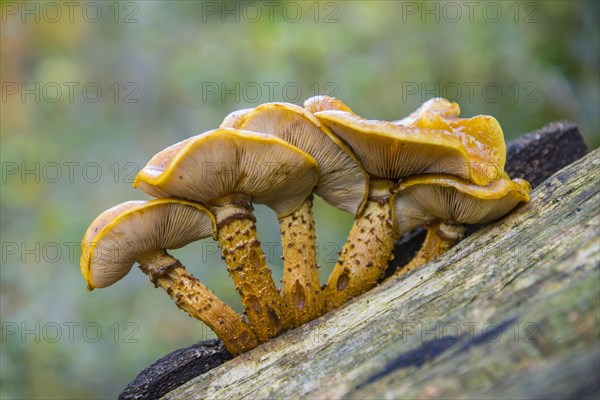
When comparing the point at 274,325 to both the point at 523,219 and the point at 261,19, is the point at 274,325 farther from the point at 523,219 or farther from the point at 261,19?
the point at 261,19

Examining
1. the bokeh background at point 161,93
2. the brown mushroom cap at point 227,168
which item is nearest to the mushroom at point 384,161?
the brown mushroom cap at point 227,168

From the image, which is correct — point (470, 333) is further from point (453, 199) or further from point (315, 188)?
point (315, 188)

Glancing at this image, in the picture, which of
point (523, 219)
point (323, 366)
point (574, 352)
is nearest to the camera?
point (574, 352)

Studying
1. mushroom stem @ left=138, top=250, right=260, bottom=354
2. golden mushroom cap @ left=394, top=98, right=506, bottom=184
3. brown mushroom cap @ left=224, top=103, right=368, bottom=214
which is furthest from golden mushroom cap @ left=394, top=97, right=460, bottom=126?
mushroom stem @ left=138, top=250, right=260, bottom=354

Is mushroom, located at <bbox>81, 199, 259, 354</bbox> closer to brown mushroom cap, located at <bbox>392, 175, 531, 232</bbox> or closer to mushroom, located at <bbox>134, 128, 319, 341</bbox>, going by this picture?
mushroom, located at <bbox>134, 128, 319, 341</bbox>

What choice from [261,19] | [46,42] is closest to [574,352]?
[261,19]

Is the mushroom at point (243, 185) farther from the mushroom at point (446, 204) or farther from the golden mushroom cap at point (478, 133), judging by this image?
the golden mushroom cap at point (478, 133)
